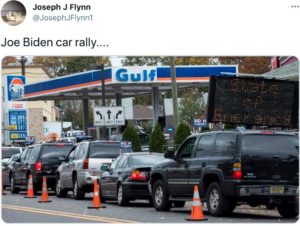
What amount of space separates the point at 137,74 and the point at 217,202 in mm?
25283

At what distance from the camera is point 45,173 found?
95.1 ft

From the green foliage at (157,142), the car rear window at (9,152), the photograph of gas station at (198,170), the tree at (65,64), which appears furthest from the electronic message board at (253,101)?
the tree at (65,64)

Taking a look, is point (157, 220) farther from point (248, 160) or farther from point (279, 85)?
point (279, 85)

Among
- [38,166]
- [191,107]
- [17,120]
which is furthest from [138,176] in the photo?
[191,107]

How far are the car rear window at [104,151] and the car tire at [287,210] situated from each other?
8706 mm

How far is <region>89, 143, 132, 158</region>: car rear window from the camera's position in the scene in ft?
83.7

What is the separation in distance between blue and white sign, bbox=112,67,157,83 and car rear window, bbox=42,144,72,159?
1286 cm

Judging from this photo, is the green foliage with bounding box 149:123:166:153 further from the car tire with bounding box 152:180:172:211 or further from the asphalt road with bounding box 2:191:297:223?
the car tire with bounding box 152:180:172:211

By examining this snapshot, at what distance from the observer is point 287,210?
58.6ft

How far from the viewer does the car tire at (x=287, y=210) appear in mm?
17719

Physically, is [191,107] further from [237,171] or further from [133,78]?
[237,171]

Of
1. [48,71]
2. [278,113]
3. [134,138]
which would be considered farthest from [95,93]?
[278,113]

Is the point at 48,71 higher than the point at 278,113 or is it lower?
higher

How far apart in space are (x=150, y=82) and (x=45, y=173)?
14454 mm
